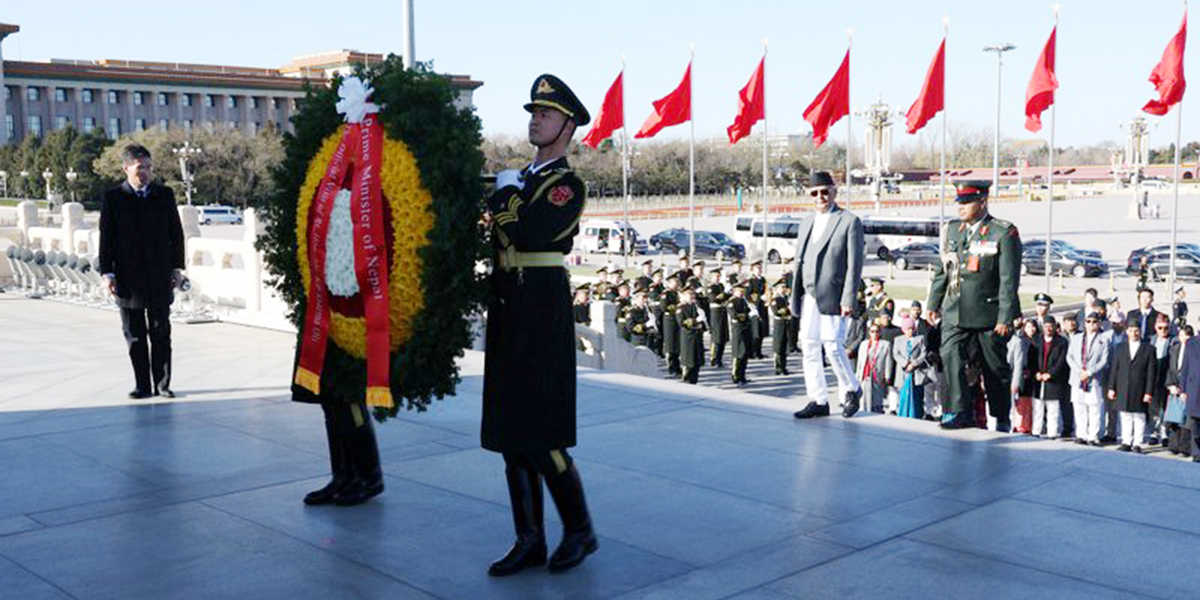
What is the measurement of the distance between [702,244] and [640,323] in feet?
87.4

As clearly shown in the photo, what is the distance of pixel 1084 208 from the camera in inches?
3017

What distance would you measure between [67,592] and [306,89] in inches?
86.8

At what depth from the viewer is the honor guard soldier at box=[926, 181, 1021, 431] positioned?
638cm

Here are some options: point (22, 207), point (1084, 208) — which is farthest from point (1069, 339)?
point (1084, 208)

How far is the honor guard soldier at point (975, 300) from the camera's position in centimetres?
638

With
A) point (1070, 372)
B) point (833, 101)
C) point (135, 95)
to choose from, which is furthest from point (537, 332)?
point (135, 95)

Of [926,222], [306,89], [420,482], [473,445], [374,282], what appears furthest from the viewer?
[926,222]

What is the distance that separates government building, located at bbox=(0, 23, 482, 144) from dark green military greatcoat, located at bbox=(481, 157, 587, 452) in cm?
7910

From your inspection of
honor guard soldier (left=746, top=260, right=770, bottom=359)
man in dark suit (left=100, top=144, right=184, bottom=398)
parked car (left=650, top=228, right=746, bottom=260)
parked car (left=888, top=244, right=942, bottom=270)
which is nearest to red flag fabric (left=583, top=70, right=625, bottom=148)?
honor guard soldier (left=746, top=260, right=770, bottom=359)

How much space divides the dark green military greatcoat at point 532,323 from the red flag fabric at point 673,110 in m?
25.1

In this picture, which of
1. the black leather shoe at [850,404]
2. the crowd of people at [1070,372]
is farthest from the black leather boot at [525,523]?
the crowd of people at [1070,372]

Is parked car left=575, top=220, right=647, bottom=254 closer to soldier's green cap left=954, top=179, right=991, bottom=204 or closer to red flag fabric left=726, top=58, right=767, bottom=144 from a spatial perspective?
red flag fabric left=726, top=58, right=767, bottom=144

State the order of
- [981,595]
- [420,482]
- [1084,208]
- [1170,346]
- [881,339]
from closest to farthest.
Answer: [981,595]
[420,482]
[1170,346]
[881,339]
[1084,208]

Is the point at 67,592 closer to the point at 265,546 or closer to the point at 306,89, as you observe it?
the point at 265,546
